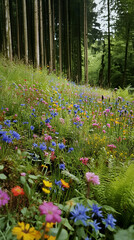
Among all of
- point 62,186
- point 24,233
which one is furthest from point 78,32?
point 24,233

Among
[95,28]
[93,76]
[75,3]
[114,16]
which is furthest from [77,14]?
[93,76]

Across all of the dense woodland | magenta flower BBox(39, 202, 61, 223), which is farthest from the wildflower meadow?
the dense woodland

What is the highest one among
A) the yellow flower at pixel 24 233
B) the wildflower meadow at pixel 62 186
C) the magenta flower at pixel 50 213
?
the magenta flower at pixel 50 213

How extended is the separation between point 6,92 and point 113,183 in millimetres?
2822

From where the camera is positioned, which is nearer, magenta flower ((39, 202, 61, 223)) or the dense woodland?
magenta flower ((39, 202, 61, 223))

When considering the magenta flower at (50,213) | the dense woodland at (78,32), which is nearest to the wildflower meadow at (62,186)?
the magenta flower at (50,213)

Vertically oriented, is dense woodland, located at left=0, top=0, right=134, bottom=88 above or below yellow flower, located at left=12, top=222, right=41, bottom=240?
above

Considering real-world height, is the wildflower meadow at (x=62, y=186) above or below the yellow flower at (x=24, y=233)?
below

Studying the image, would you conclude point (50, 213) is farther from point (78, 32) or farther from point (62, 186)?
point (78, 32)

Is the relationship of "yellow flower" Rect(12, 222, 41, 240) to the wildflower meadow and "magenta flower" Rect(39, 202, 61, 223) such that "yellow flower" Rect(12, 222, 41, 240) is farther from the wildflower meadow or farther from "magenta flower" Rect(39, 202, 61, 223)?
"magenta flower" Rect(39, 202, 61, 223)

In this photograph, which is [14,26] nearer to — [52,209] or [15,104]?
[15,104]

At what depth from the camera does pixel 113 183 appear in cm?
130

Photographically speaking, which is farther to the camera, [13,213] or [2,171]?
[2,171]

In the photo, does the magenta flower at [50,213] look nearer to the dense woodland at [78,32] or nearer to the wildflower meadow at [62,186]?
the wildflower meadow at [62,186]
